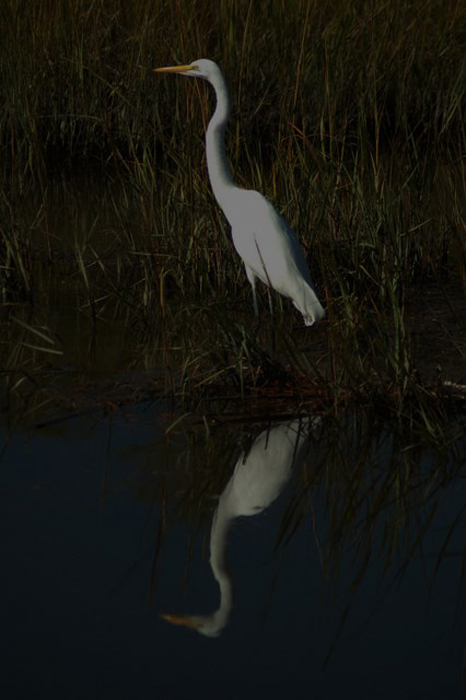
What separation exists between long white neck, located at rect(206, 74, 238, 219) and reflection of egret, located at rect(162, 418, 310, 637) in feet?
4.25

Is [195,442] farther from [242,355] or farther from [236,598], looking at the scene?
[236,598]

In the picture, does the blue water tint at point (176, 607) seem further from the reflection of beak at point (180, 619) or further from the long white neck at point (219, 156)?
the long white neck at point (219, 156)

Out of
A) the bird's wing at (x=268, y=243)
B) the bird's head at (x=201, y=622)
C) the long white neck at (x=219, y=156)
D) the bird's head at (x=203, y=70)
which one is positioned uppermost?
the bird's head at (x=203, y=70)

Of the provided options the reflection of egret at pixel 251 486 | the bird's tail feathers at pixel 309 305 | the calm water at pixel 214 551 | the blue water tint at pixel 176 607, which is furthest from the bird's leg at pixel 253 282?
the blue water tint at pixel 176 607

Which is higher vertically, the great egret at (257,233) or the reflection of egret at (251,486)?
the great egret at (257,233)

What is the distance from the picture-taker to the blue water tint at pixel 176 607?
2.40 meters

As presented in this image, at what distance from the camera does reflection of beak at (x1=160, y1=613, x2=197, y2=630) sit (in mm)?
2630

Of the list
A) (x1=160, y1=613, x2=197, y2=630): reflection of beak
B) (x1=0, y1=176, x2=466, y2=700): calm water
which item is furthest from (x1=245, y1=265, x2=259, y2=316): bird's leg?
(x1=160, y1=613, x2=197, y2=630): reflection of beak

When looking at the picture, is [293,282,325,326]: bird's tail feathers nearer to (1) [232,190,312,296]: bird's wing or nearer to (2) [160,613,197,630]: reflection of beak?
(1) [232,190,312,296]: bird's wing

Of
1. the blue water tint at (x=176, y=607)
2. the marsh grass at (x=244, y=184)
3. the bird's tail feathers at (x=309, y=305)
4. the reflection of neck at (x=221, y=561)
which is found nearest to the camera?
the blue water tint at (x=176, y=607)

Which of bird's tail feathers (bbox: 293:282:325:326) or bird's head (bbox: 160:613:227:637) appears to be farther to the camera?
bird's tail feathers (bbox: 293:282:325:326)

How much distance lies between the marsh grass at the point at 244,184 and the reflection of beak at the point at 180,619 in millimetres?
1121

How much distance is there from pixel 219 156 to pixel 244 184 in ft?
1.94

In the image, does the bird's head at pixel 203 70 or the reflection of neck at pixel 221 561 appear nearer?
the reflection of neck at pixel 221 561
